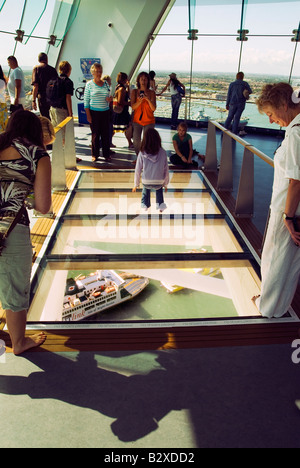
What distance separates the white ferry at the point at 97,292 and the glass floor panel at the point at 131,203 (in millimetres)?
1103

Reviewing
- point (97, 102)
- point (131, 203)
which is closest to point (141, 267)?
point (131, 203)

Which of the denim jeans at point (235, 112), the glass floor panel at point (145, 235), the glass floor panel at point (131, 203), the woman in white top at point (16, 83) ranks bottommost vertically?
the glass floor panel at point (145, 235)

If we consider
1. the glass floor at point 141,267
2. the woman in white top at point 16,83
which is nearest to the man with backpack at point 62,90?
the woman in white top at point 16,83

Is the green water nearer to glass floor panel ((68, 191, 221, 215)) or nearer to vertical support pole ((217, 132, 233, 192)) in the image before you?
glass floor panel ((68, 191, 221, 215))

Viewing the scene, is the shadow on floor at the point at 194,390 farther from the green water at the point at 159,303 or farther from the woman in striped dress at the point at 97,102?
the woman in striped dress at the point at 97,102

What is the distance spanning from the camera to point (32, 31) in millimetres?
8969

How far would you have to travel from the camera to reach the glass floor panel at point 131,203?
466 centimetres

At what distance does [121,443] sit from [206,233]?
2.94 metres

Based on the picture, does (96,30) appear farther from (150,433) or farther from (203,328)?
(150,433)

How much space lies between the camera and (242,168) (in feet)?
12.6

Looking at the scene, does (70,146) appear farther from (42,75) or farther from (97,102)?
(42,75)

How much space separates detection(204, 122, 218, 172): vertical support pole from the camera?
573 cm

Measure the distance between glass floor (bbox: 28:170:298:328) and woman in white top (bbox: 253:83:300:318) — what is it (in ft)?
0.77
